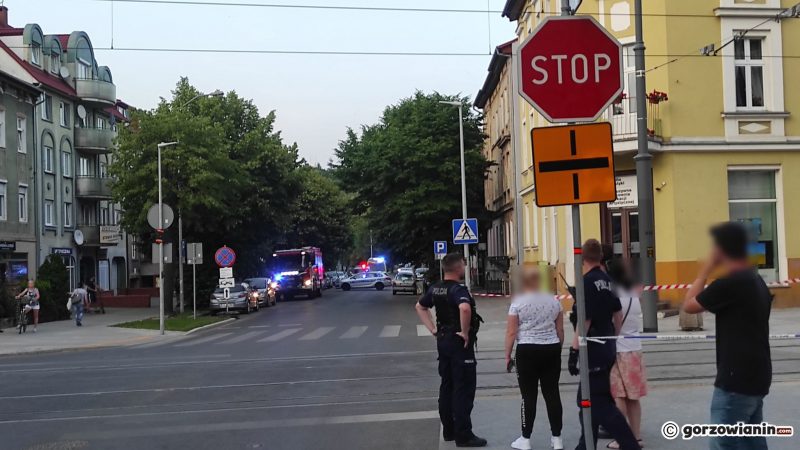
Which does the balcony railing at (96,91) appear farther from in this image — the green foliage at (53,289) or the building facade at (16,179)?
the green foliage at (53,289)

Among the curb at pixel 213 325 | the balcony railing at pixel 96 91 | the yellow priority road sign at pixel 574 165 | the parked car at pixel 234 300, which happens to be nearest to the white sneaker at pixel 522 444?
the yellow priority road sign at pixel 574 165

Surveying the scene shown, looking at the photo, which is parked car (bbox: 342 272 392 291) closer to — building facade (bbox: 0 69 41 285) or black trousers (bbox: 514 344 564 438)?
building facade (bbox: 0 69 41 285)

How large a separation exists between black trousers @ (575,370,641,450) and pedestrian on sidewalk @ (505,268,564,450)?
0.49 m

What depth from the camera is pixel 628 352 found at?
706cm

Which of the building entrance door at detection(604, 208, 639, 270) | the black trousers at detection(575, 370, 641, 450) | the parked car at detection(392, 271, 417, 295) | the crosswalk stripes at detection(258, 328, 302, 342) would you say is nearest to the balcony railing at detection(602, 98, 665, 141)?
the building entrance door at detection(604, 208, 639, 270)

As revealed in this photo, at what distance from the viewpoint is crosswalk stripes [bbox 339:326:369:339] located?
69.4ft

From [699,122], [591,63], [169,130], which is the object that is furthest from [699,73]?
[169,130]

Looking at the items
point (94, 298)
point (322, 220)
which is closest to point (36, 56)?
point (94, 298)

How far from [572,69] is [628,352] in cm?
260

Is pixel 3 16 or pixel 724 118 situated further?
pixel 3 16

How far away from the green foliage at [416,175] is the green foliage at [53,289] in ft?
52.4

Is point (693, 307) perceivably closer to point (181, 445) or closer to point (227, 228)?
point (181, 445)

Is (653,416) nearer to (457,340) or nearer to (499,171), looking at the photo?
(457,340)

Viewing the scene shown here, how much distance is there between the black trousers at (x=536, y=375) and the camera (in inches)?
276
